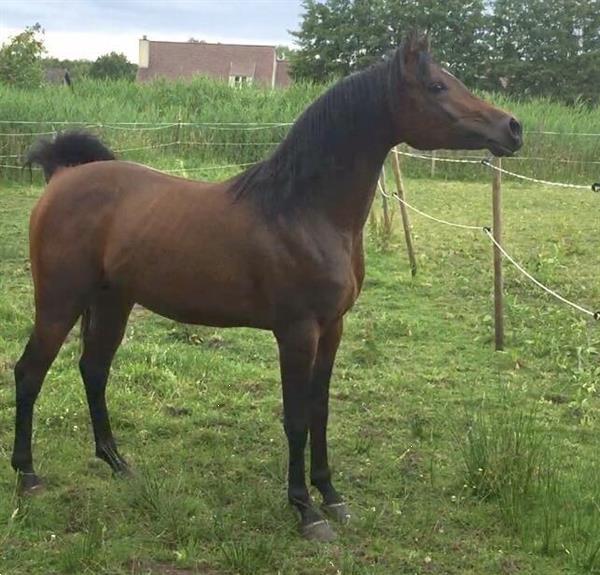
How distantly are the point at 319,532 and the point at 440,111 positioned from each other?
177 centimetres

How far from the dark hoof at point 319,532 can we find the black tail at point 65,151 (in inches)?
79.0

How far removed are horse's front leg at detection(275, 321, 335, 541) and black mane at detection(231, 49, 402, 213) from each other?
0.52 metres

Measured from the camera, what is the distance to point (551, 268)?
7.96 meters

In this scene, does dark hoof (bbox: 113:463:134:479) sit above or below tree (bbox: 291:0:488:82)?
below

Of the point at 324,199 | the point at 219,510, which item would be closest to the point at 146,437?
the point at 219,510

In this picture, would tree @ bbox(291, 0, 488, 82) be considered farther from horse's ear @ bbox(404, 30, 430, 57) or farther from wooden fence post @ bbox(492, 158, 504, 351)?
horse's ear @ bbox(404, 30, 430, 57)

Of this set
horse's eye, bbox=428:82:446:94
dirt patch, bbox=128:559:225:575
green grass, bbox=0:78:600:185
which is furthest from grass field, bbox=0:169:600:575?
green grass, bbox=0:78:600:185

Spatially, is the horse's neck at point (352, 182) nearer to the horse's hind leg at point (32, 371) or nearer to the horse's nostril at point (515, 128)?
the horse's nostril at point (515, 128)

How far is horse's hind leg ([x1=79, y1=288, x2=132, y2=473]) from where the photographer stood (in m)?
3.74

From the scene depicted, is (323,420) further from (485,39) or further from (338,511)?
(485,39)

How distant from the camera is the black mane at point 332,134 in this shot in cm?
311

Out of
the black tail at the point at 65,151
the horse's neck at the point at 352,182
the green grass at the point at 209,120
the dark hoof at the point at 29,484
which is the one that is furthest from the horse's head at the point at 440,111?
the green grass at the point at 209,120

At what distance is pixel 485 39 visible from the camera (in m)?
36.2

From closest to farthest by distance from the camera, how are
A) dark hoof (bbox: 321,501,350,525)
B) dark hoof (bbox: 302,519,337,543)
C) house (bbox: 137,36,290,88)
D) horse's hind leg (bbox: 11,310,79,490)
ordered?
dark hoof (bbox: 302,519,337,543) → dark hoof (bbox: 321,501,350,525) → horse's hind leg (bbox: 11,310,79,490) → house (bbox: 137,36,290,88)
